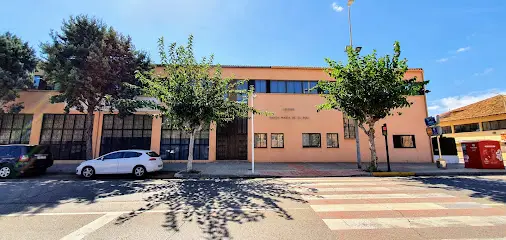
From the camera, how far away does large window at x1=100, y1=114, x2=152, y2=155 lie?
659 inches

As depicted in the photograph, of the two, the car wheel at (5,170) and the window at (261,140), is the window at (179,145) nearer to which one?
the window at (261,140)

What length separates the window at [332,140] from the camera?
58.9 ft

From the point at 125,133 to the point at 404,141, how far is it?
22327mm

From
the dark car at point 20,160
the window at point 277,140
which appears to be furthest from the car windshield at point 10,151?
the window at point 277,140

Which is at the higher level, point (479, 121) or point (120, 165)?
point (479, 121)

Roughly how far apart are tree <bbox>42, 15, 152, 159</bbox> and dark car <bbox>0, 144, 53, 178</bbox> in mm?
2760

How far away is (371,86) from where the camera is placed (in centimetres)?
1167

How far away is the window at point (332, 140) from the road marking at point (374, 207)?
12.0m

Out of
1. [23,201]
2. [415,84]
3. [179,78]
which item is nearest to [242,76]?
[179,78]

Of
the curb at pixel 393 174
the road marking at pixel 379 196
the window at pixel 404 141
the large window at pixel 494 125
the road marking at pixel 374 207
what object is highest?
the large window at pixel 494 125

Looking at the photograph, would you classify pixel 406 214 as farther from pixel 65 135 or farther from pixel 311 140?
pixel 65 135

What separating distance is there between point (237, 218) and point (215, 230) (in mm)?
790

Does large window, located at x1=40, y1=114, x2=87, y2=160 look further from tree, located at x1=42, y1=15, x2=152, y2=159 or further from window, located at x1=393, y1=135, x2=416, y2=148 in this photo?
window, located at x1=393, y1=135, x2=416, y2=148

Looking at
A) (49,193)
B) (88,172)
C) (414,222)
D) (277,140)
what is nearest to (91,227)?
(49,193)
